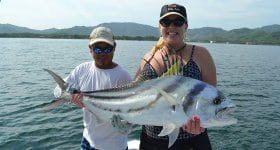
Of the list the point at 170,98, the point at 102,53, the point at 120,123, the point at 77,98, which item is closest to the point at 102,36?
the point at 102,53

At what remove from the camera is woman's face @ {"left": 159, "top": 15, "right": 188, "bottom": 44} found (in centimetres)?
495

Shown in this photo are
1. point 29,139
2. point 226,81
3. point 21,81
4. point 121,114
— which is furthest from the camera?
point 226,81

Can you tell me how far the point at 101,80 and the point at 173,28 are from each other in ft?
4.41

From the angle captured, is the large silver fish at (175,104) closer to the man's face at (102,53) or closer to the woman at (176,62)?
the woman at (176,62)

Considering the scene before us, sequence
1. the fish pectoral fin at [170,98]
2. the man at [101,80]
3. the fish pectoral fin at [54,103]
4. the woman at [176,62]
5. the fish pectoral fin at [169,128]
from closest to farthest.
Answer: the fish pectoral fin at [170,98], the fish pectoral fin at [169,128], the woman at [176,62], the fish pectoral fin at [54,103], the man at [101,80]

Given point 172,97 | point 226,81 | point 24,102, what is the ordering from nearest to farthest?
point 172,97, point 24,102, point 226,81

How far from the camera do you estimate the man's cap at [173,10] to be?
4949mm

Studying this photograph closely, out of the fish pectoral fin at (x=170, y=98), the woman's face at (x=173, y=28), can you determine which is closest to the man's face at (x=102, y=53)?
the woman's face at (x=173, y=28)

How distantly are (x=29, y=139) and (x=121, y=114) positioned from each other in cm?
873

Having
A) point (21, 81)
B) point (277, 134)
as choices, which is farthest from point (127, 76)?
point (21, 81)

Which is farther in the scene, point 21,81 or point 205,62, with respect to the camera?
point 21,81

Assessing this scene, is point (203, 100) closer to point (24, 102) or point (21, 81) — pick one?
point (24, 102)

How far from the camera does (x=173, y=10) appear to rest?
498 centimetres

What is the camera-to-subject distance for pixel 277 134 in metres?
14.8
